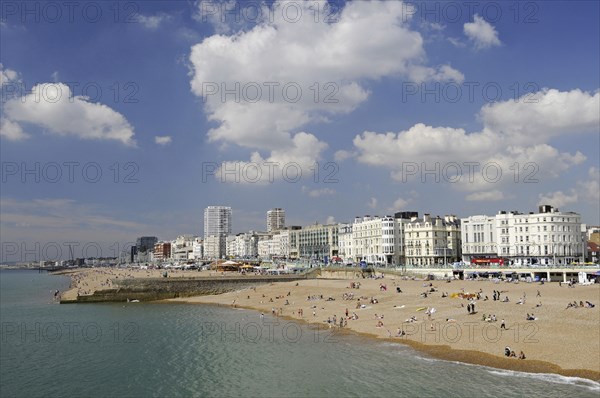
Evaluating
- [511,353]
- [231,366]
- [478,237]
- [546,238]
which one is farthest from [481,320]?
[478,237]

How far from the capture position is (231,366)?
3584cm

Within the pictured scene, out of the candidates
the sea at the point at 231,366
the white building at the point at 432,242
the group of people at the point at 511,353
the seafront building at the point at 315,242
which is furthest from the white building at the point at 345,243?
the group of people at the point at 511,353

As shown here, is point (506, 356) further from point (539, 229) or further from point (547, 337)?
point (539, 229)

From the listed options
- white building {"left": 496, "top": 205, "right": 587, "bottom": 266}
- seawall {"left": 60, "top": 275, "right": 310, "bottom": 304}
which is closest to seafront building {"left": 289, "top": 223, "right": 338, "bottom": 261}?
seawall {"left": 60, "top": 275, "right": 310, "bottom": 304}

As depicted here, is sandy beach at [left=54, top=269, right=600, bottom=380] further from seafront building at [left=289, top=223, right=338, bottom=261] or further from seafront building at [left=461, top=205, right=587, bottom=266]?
seafront building at [left=289, top=223, right=338, bottom=261]

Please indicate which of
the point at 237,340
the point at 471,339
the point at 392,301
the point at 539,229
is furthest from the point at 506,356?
the point at 539,229

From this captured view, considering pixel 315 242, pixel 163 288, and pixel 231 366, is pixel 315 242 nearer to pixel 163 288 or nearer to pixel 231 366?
pixel 163 288

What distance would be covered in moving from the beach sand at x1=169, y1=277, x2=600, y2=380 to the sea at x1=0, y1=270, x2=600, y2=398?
2.06 m

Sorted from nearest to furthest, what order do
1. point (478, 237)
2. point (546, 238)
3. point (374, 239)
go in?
point (546, 238)
point (478, 237)
point (374, 239)

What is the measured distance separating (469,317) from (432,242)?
69.5 m

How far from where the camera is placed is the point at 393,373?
3200cm

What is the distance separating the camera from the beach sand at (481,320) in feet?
109

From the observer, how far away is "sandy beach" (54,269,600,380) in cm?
3362

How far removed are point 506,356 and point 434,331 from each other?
930cm
